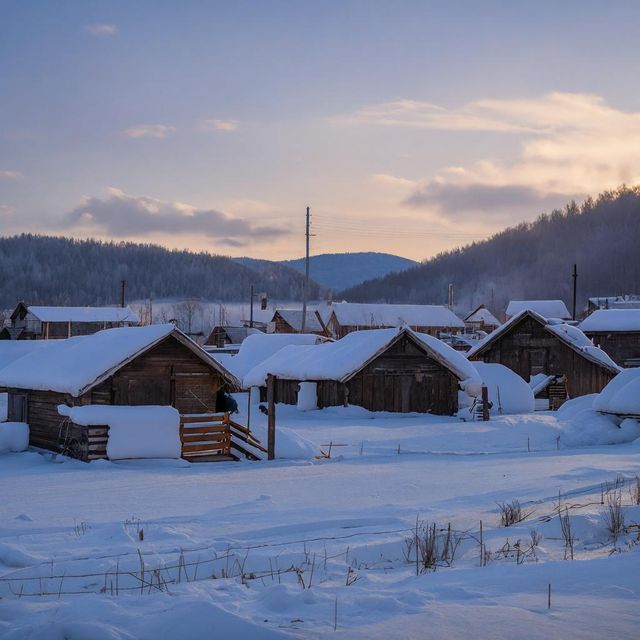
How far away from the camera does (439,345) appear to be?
120 ft

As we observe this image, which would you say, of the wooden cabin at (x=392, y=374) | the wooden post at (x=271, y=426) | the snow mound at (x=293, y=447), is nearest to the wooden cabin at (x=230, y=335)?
the wooden cabin at (x=392, y=374)

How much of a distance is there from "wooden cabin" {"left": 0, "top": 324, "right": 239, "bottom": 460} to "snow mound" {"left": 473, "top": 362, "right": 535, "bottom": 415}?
1588cm

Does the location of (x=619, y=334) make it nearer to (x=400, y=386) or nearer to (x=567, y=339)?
(x=567, y=339)

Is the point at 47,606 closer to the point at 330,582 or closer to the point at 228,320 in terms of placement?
the point at 330,582

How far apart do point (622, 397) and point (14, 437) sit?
18.6 metres

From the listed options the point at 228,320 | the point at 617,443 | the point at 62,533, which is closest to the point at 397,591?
the point at 62,533

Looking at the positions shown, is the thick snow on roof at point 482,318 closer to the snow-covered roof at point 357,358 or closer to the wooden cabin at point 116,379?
the snow-covered roof at point 357,358

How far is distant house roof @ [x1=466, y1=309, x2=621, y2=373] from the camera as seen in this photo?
42781 millimetres

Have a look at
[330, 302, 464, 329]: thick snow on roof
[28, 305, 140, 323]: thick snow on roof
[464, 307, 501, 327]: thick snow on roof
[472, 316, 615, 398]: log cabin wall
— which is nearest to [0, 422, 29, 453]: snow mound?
[472, 316, 615, 398]: log cabin wall

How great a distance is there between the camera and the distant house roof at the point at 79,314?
81562mm

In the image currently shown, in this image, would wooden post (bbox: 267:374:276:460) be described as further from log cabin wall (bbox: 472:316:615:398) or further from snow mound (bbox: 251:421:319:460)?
log cabin wall (bbox: 472:316:615:398)

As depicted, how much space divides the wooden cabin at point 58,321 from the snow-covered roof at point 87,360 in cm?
5576

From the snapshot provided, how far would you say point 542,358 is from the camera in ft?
145

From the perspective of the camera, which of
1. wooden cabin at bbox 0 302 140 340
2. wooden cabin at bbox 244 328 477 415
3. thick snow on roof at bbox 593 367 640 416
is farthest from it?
wooden cabin at bbox 0 302 140 340
